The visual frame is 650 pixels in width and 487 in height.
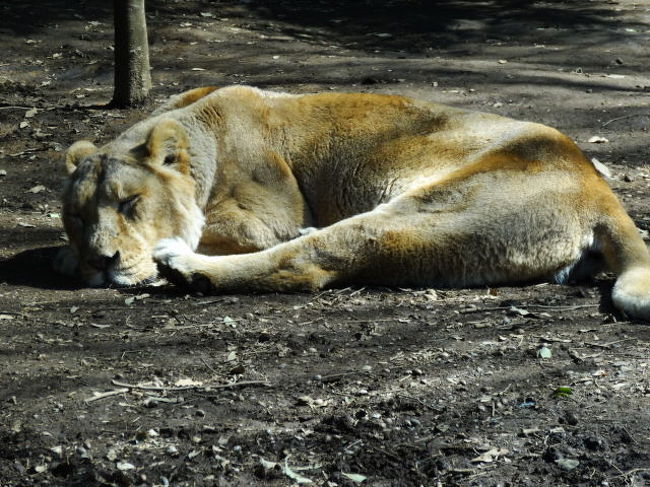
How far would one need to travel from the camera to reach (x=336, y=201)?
6.41 metres

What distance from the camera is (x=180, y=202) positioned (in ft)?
20.1

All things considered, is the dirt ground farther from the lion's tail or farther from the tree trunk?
the tree trunk

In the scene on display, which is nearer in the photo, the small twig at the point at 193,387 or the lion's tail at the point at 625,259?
the small twig at the point at 193,387

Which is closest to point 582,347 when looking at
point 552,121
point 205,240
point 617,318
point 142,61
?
point 617,318

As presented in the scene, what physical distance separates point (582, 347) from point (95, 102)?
6.14 m

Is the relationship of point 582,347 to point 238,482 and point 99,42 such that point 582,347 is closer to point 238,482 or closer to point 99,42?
point 238,482

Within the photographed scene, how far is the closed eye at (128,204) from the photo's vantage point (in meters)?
5.94

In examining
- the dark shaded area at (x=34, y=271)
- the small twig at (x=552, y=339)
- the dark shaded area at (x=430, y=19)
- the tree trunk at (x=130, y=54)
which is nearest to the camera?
the small twig at (x=552, y=339)

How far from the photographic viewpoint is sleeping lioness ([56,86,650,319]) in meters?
5.57

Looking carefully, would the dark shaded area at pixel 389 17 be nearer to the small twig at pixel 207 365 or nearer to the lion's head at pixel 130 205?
the lion's head at pixel 130 205

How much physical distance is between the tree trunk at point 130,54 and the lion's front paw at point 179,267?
151 inches

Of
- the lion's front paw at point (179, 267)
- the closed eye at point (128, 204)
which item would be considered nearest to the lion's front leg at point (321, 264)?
the lion's front paw at point (179, 267)

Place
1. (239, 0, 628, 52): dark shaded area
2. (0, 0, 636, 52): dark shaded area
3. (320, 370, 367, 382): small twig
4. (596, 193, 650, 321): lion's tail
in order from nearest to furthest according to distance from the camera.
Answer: (320, 370, 367, 382): small twig < (596, 193, 650, 321): lion's tail < (0, 0, 636, 52): dark shaded area < (239, 0, 628, 52): dark shaded area

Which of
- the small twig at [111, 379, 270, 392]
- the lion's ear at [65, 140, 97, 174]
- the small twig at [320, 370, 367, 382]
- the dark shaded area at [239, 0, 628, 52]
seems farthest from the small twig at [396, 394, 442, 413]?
the dark shaded area at [239, 0, 628, 52]
